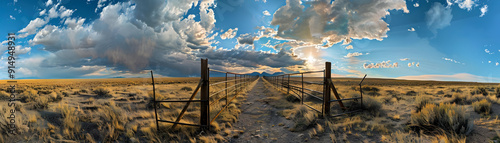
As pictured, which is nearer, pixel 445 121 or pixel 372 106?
pixel 445 121

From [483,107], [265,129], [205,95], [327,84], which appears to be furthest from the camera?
[327,84]

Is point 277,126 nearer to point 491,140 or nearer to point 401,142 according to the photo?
point 401,142

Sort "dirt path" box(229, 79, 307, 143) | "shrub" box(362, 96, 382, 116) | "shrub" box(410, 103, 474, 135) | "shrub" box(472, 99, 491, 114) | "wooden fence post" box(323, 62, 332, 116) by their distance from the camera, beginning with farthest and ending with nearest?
"shrub" box(362, 96, 382, 116)
"wooden fence post" box(323, 62, 332, 116)
"shrub" box(472, 99, 491, 114)
"dirt path" box(229, 79, 307, 143)
"shrub" box(410, 103, 474, 135)

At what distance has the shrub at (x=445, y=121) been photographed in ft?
14.0

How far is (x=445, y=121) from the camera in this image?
4523mm

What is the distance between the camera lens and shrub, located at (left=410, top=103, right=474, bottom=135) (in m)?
4.25

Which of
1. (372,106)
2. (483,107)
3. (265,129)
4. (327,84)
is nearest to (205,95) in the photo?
(265,129)

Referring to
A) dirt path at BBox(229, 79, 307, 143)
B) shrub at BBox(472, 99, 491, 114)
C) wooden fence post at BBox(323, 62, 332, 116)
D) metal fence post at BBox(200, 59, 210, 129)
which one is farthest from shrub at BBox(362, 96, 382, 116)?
metal fence post at BBox(200, 59, 210, 129)

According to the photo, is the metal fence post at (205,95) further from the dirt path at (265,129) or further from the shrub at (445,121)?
the shrub at (445,121)

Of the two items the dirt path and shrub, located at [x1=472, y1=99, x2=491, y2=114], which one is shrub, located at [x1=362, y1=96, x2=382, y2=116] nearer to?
shrub, located at [x1=472, y1=99, x2=491, y2=114]

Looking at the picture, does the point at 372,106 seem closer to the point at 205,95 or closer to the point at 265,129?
the point at 265,129

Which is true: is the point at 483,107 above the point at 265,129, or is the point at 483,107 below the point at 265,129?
above

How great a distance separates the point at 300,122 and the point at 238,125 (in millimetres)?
2135

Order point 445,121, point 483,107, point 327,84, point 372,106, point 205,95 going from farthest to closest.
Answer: point 372,106, point 327,84, point 483,107, point 205,95, point 445,121
